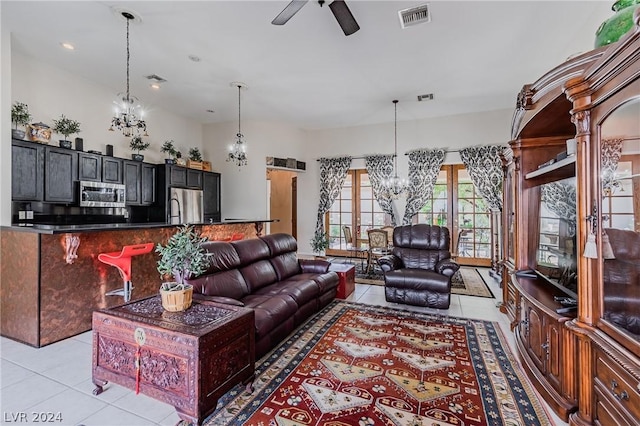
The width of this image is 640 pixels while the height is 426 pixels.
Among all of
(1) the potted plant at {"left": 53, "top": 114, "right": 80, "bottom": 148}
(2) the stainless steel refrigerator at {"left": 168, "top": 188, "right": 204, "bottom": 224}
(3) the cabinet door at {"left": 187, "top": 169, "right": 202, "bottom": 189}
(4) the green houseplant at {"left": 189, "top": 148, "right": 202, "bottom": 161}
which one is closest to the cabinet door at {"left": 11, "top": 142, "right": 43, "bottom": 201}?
(1) the potted plant at {"left": 53, "top": 114, "right": 80, "bottom": 148}

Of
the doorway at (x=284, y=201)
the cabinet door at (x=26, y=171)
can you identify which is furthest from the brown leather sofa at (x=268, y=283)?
the doorway at (x=284, y=201)

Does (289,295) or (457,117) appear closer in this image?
(289,295)

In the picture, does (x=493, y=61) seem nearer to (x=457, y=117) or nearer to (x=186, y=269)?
(x=457, y=117)

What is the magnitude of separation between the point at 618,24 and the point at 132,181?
655cm

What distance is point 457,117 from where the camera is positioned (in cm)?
673

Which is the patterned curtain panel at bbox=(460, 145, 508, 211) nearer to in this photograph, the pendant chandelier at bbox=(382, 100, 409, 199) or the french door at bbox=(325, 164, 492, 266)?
the french door at bbox=(325, 164, 492, 266)

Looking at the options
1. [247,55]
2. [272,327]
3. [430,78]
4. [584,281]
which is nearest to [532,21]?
[430,78]

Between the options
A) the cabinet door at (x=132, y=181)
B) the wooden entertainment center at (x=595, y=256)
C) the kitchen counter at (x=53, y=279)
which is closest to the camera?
the wooden entertainment center at (x=595, y=256)

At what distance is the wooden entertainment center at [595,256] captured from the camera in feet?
4.60

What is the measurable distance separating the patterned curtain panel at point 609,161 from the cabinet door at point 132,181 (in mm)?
6409

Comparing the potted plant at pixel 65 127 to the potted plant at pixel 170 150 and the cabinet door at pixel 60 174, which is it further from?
the potted plant at pixel 170 150

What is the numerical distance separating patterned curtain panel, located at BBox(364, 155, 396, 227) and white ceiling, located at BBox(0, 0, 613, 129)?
176cm

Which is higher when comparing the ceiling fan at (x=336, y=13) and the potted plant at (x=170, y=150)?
the ceiling fan at (x=336, y=13)

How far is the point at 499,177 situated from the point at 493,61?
285cm
